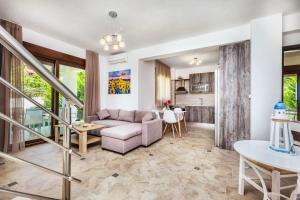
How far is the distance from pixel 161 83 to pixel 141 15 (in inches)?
135

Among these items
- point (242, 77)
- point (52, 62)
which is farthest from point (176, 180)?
point (52, 62)

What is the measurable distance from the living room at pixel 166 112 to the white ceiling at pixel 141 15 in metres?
0.02

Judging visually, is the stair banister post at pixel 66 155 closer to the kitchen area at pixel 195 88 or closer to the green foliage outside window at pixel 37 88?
the green foliage outside window at pixel 37 88

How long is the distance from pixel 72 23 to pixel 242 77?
12.8 feet

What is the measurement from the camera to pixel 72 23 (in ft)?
10.0

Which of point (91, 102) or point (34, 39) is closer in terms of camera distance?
point (34, 39)

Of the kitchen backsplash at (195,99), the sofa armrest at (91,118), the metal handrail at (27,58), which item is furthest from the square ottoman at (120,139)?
the kitchen backsplash at (195,99)

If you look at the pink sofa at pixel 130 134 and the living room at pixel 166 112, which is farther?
the pink sofa at pixel 130 134

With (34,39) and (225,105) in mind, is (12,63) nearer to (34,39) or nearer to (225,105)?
(34,39)

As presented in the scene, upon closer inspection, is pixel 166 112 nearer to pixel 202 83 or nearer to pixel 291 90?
pixel 202 83

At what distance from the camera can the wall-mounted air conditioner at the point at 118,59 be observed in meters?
4.81

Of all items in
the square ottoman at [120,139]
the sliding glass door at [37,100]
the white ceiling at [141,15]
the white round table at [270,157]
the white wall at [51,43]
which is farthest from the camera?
the sliding glass door at [37,100]

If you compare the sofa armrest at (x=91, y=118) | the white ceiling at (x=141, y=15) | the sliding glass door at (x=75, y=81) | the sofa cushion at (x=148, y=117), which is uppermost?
the white ceiling at (x=141, y=15)

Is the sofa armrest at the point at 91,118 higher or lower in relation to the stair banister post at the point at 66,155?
lower
